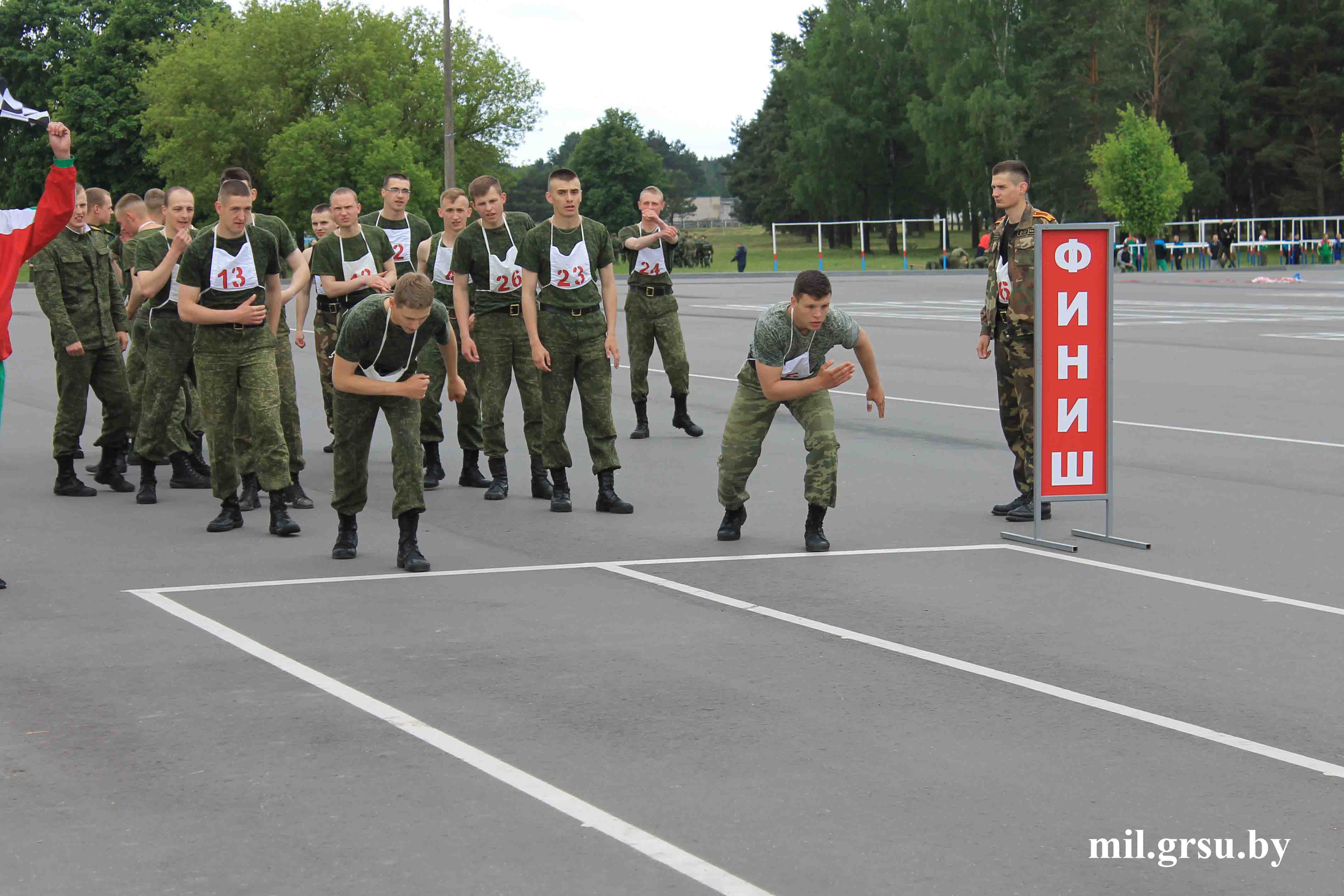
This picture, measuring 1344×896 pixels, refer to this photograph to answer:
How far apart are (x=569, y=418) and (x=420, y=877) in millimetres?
11393

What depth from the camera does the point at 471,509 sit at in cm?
1048

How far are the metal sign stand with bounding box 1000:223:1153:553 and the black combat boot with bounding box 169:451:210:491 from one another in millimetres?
5721

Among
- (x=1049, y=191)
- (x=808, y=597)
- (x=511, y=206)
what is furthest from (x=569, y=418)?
(x=511, y=206)

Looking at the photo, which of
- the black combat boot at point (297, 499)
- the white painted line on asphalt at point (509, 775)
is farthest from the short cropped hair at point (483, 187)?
the white painted line on asphalt at point (509, 775)

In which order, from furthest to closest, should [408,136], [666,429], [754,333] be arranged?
[408,136] → [666,429] → [754,333]

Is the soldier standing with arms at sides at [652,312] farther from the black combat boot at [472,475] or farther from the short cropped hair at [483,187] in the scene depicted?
the short cropped hair at [483,187]

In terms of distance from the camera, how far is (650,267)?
45.7ft

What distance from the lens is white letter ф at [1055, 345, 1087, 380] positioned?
356 inches

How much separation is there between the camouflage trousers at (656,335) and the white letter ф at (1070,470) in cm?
536

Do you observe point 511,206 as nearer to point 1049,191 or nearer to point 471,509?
point 1049,191

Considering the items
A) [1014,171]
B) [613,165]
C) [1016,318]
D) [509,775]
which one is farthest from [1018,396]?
[613,165]

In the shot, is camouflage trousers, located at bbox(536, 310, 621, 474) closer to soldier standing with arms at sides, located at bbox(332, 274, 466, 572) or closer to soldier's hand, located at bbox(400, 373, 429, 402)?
soldier standing with arms at sides, located at bbox(332, 274, 466, 572)

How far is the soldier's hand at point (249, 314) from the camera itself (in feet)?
30.8

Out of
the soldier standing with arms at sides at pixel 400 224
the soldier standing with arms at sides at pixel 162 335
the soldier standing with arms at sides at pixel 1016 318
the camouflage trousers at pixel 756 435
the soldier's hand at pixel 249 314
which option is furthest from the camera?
the soldier standing with arms at sides at pixel 400 224
